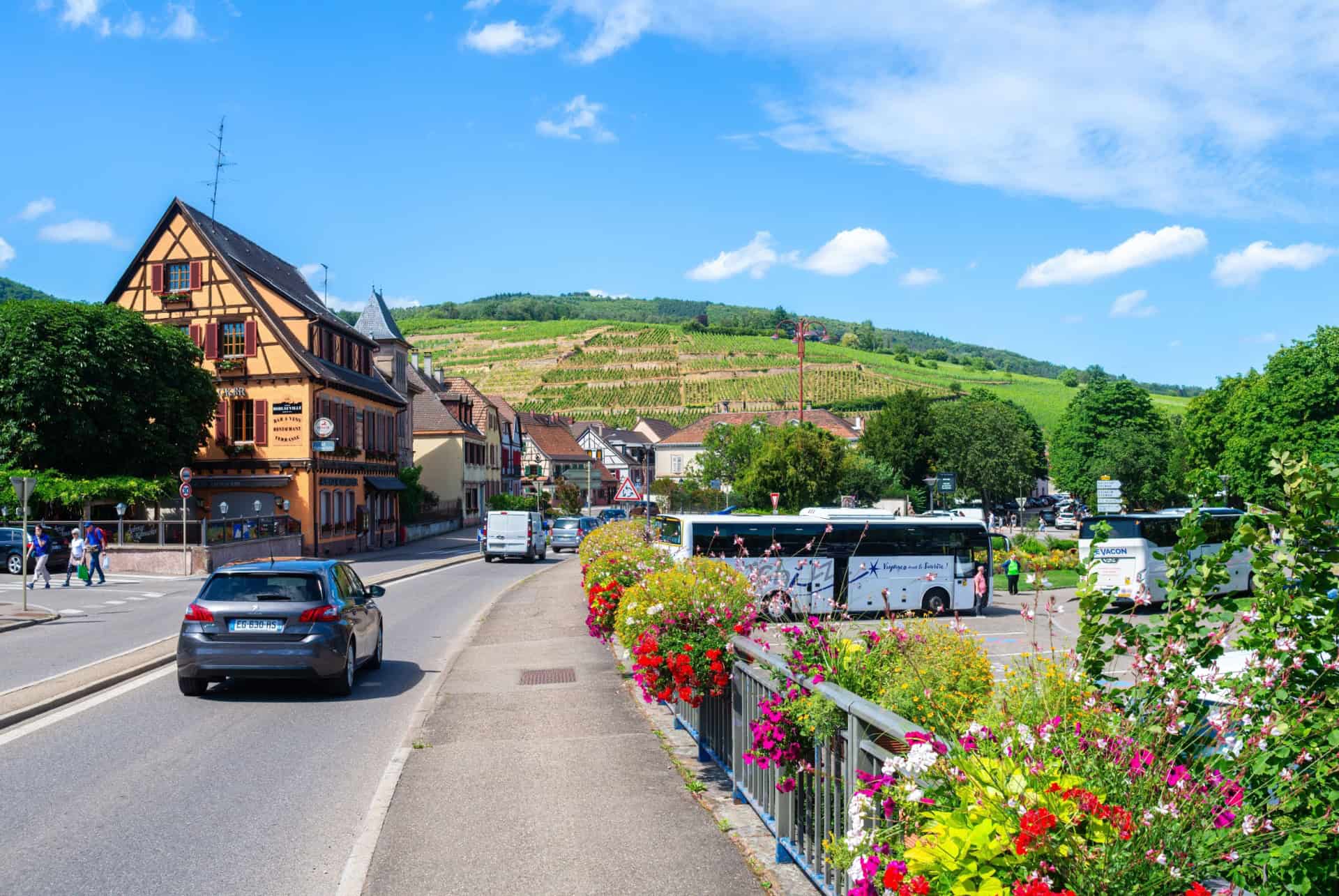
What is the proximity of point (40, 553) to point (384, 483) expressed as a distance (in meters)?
24.7

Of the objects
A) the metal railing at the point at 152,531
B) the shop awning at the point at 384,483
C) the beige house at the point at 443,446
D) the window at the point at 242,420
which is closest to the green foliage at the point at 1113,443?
the beige house at the point at 443,446

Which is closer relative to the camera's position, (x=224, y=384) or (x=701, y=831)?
(x=701, y=831)

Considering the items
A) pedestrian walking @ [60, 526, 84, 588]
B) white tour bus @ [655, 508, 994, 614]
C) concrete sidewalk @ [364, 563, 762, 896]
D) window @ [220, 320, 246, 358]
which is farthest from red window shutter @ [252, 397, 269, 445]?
concrete sidewalk @ [364, 563, 762, 896]

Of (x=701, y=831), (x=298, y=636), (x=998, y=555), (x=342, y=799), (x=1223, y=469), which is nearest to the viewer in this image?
(x=701, y=831)

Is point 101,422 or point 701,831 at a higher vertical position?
point 101,422

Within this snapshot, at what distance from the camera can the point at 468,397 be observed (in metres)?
80.4

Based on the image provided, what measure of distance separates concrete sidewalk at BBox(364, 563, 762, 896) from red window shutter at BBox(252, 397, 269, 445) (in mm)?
35854

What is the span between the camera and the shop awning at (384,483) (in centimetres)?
5241

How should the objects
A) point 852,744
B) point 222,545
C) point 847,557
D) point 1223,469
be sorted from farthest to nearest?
point 1223,469 → point 222,545 → point 847,557 → point 852,744

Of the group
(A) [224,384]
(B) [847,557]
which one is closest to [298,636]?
(B) [847,557]

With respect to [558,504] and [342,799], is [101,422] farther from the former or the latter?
[558,504]

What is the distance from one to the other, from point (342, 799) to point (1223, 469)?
65574mm

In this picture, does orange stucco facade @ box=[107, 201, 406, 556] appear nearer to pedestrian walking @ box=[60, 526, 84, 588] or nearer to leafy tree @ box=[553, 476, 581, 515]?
pedestrian walking @ box=[60, 526, 84, 588]

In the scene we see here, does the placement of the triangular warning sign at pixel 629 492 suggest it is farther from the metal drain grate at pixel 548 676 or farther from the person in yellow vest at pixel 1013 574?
the metal drain grate at pixel 548 676
